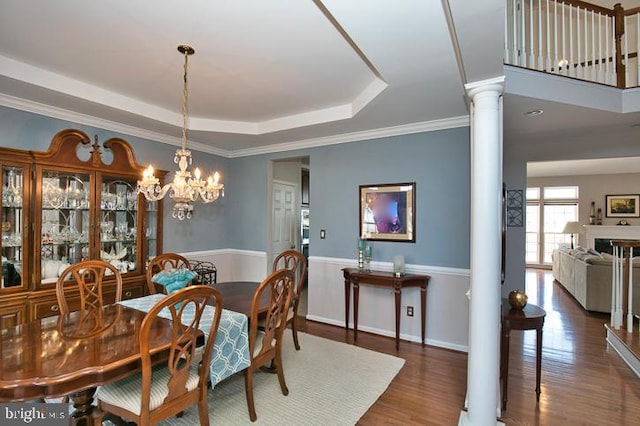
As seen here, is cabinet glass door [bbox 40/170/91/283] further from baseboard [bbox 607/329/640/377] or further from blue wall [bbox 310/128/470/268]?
baseboard [bbox 607/329/640/377]

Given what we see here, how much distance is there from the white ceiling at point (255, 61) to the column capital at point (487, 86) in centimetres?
5

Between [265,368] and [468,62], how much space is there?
116 inches

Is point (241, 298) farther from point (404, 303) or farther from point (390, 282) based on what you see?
point (404, 303)

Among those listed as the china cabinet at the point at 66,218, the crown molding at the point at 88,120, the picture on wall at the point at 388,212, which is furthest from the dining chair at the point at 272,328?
the crown molding at the point at 88,120

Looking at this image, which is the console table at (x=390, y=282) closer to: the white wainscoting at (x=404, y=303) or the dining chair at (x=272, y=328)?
the white wainscoting at (x=404, y=303)

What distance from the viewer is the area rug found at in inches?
89.3

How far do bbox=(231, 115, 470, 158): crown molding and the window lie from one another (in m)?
7.75

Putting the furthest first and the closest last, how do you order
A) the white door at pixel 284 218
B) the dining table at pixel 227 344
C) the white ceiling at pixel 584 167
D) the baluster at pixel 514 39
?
the white ceiling at pixel 584 167
the white door at pixel 284 218
the baluster at pixel 514 39
the dining table at pixel 227 344

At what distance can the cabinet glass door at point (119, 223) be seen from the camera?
350 cm

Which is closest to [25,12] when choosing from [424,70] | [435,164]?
[424,70]

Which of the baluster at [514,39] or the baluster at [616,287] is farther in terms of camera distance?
the baluster at [616,287]

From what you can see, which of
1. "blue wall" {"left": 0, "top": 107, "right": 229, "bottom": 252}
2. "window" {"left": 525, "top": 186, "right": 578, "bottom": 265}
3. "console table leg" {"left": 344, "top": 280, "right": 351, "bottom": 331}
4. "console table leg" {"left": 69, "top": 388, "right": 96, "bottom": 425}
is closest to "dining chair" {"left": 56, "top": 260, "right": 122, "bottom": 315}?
"console table leg" {"left": 69, "top": 388, "right": 96, "bottom": 425}

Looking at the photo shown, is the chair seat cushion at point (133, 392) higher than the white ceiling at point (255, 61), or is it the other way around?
the white ceiling at point (255, 61)

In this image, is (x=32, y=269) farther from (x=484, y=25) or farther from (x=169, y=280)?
(x=484, y=25)
